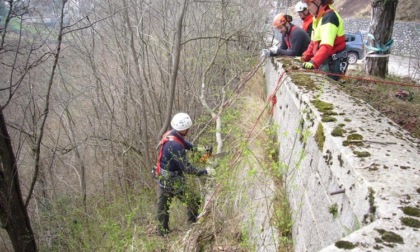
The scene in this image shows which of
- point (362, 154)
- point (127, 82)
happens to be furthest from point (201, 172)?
point (127, 82)

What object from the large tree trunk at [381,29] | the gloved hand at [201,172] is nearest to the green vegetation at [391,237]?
the gloved hand at [201,172]

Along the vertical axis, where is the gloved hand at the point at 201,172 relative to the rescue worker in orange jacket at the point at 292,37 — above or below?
below

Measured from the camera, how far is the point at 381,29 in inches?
239

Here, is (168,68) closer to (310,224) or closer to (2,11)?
(2,11)

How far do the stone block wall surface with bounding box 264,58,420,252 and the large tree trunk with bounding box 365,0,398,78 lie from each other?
13.8ft

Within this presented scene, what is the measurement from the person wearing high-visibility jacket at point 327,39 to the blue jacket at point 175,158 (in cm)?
221

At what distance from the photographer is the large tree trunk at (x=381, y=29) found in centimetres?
596

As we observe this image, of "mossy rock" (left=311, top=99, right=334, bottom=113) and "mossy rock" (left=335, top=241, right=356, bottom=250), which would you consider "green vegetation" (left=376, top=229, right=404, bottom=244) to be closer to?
"mossy rock" (left=335, top=241, right=356, bottom=250)

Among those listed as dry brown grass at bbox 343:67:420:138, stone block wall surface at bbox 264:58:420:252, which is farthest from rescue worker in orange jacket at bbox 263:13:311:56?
stone block wall surface at bbox 264:58:420:252

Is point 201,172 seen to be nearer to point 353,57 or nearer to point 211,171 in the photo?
point 211,171

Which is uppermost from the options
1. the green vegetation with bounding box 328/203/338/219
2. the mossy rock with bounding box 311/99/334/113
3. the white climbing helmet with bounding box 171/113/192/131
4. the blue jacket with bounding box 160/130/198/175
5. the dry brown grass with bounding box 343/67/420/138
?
the mossy rock with bounding box 311/99/334/113

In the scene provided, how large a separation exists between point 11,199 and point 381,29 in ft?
24.6

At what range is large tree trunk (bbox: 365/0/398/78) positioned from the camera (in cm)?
596

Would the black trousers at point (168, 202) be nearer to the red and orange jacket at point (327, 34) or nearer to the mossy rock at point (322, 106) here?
the red and orange jacket at point (327, 34)
